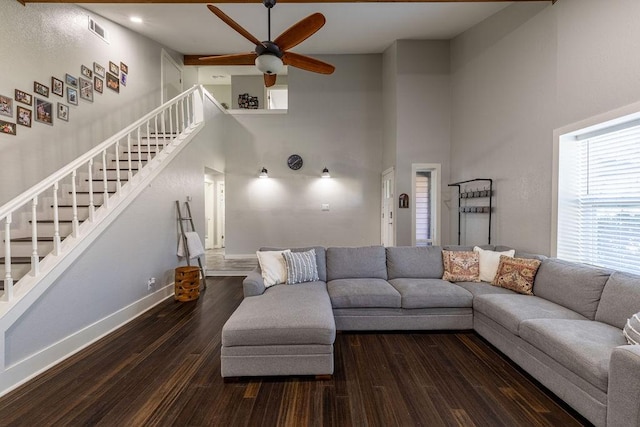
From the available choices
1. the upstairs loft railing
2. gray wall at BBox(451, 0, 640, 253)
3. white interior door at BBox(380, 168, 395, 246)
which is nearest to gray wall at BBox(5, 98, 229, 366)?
the upstairs loft railing

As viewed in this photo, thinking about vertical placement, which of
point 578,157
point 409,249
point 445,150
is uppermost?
point 445,150

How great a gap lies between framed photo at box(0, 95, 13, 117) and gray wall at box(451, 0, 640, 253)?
19.2 ft

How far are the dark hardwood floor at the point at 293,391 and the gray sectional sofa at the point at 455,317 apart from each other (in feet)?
0.51

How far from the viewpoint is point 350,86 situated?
20.8 ft

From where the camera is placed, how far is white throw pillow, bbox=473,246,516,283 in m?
3.28

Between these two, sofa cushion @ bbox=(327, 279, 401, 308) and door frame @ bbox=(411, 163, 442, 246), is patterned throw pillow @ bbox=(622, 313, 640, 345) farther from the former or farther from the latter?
door frame @ bbox=(411, 163, 442, 246)

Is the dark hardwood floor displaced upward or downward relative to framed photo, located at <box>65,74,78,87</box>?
downward

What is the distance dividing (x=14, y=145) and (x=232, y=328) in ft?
10.7

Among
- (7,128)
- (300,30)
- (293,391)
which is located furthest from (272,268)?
(7,128)

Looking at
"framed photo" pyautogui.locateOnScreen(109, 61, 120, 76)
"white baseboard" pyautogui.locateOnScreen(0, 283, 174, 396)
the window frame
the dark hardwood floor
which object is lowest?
the dark hardwood floor

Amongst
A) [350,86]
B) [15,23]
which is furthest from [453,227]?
[15,23]

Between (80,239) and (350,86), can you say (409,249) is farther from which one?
(350,86)

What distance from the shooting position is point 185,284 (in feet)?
12.9

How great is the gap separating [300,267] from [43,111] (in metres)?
3.58
